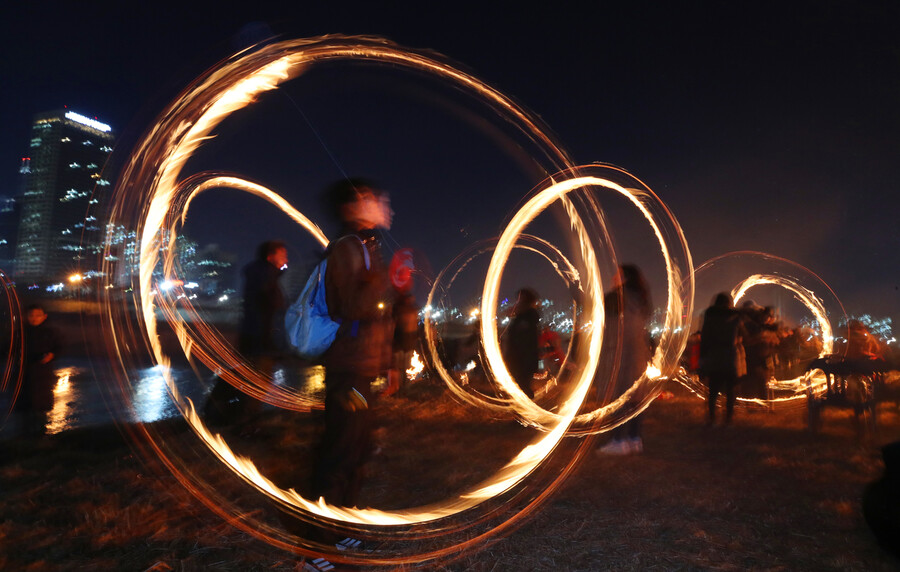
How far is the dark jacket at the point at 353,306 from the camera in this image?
2816 millimetres

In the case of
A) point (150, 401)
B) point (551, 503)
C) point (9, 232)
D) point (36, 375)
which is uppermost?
point (9, 232)

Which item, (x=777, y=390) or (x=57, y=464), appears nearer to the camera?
(x=57, y=464)

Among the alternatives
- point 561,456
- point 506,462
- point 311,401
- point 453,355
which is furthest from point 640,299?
point 453,355

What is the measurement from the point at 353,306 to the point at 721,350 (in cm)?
563

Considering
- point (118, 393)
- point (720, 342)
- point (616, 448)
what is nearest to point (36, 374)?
point (118, 393)

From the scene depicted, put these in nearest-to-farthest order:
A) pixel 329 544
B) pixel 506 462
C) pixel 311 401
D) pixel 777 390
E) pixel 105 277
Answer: pixel 329 544, pixel 506 462, pixel 105 277, pixel 311 401, pixel 777 390

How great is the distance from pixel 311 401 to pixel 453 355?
5.24 metres

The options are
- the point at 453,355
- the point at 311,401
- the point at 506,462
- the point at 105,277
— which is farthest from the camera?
the point at 453,355

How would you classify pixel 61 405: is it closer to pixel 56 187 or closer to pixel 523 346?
pixel 523 346

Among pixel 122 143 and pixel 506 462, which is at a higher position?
pixel 122 143

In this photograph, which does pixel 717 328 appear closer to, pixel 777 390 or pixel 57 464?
pixel 777 390

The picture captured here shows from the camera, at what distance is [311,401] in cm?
773

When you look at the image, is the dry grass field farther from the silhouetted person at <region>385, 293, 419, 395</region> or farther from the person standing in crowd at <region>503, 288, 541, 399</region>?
the silhouetted person at <region>385, 293, 419, 395</region>

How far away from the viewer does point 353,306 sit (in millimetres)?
2822
